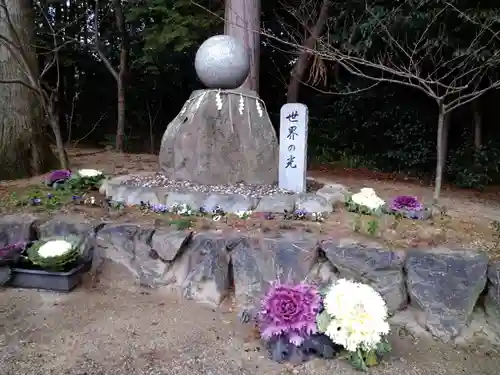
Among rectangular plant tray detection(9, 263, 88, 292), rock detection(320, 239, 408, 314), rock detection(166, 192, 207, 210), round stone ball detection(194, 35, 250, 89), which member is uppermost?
round stone ball detection(194, 35, 250, 89)

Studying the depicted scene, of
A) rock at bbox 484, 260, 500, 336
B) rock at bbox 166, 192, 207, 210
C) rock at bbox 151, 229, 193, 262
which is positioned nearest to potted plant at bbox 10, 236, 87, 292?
rock at bbox 151, 229, 193, 262

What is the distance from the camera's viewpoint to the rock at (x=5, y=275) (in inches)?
114

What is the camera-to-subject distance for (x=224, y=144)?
3.97 metres

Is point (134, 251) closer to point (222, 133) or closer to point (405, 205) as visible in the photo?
point (222, 133)

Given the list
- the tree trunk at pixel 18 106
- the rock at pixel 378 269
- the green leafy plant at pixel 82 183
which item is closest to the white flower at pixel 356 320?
the rock at pixel 378 269

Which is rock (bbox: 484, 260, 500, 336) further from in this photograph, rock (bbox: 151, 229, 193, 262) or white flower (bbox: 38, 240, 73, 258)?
white flower (bbox: 38, 240, 73, 258)

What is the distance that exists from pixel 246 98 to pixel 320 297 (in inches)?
92.5

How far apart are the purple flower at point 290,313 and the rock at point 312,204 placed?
1.13 m

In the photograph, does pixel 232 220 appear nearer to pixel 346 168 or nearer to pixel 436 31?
pixel 436 31

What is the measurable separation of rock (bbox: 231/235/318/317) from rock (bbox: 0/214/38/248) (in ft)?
5.15

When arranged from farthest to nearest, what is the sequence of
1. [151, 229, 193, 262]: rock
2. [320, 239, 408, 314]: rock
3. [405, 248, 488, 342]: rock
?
[151, 229, 193, 262]: rock → [320, 239, 408, 314]: rock → [405, 248, 488, 342]: rock

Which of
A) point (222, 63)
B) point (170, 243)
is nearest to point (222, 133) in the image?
point (222, 63)

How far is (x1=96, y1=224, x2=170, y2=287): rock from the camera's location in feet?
9.86

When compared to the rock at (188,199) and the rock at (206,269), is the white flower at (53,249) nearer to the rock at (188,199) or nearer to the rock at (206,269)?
the rock at (206,269)
